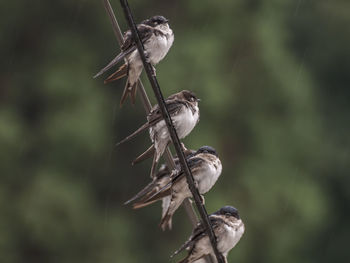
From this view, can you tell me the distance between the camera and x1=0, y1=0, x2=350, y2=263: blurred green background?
33.8 feet

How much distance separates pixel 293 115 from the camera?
11117mm

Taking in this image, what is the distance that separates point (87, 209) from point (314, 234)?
3.66 metres

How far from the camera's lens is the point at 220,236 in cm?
386

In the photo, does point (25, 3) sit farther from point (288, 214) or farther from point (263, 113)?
point (288, 214)

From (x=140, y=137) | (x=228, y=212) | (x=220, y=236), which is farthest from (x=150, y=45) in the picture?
(x=140, y=137)

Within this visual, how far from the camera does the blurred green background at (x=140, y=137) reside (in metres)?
10.3

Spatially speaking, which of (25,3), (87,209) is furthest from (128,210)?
(25,3)

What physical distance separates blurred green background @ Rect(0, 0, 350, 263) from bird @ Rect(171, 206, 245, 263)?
18.0 feet

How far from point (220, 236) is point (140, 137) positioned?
6746 millimetres

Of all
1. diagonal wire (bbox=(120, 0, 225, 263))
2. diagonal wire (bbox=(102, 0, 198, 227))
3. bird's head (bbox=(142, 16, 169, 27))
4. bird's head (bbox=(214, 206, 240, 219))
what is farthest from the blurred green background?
diagonal wire (bbox=(120, 0, 225, 263))

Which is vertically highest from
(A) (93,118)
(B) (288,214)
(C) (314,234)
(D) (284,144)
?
(A) (93,118)

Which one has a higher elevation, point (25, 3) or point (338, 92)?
point (25, 3)

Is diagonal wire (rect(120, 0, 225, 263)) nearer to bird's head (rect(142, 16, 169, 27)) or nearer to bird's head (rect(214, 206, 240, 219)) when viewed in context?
bird's head (rect(214, 206, 240, 219))

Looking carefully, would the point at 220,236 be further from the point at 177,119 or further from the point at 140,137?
the point at 140,137
